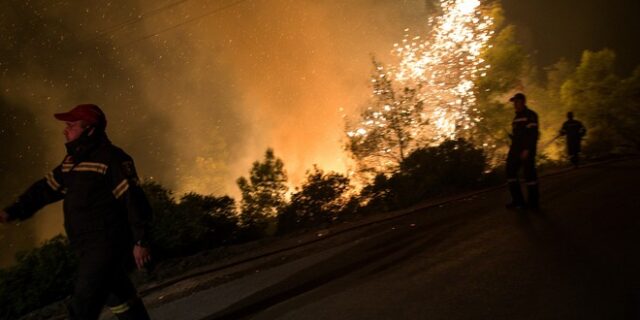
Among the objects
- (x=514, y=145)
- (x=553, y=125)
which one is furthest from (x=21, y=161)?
(x=514, y=145)

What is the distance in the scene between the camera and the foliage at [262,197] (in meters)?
9.30

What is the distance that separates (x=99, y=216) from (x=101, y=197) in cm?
13

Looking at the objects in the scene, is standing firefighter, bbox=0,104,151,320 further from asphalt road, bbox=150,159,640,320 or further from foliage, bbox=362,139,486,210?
foliage, bbox=362,139,486,210

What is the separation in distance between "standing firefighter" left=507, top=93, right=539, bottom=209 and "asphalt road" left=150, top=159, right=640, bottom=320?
235mm

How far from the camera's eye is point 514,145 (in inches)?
267

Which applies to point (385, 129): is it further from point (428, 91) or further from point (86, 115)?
point (86, 115)

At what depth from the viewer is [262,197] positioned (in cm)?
1023

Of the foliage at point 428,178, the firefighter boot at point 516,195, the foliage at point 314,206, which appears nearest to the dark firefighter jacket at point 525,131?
the firefighter boot at point 516,195

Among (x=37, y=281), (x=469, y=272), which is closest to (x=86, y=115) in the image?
(x=469, y=272)

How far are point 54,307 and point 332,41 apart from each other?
2213cm

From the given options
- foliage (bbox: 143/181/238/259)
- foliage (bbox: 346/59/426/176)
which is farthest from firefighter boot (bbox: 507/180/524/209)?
foliage (bbox: 346/59/426/176)

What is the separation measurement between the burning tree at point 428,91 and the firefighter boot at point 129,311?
8.80m

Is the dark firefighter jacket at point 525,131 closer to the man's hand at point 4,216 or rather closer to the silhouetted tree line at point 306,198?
the silhouetted tree line at point 306,198

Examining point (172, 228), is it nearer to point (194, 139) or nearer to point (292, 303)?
point (292, 303)
